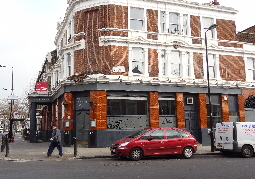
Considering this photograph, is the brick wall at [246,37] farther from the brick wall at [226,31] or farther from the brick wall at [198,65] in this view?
the brick wall at [198,65]

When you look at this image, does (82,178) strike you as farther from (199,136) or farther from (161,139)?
(199,136)

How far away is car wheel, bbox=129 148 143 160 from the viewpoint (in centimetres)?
1394

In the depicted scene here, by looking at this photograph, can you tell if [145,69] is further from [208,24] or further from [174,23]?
[208,24]

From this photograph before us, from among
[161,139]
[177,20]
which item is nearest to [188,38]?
[177,20]

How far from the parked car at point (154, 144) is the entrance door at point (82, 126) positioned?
278 inches

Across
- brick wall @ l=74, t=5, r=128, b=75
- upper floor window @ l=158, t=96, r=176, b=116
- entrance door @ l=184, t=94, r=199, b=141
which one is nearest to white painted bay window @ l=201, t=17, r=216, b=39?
entrance door @ l=184, t=94, r=199, b=141

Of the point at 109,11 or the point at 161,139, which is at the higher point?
the point at 109,11

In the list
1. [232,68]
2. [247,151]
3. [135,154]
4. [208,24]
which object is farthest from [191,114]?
[135,154]

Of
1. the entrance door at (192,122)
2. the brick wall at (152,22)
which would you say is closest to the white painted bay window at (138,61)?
the brick wall at (152,22)

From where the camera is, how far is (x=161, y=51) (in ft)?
75.2

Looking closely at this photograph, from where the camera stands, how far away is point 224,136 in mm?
16219

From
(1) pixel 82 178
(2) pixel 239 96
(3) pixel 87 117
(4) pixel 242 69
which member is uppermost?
(4) pixel 242 69

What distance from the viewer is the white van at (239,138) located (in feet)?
51.0

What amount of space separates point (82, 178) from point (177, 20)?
58.2 feet
